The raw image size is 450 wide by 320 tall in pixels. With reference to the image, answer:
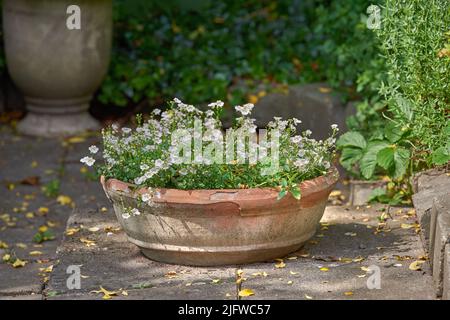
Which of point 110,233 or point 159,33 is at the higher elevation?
point 159,33

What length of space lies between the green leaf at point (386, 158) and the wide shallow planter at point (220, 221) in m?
0.60

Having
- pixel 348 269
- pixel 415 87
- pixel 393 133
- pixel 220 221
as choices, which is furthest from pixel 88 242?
pixel 415 87

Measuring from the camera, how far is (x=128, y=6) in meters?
8.17

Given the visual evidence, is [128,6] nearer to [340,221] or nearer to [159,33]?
[159,33]

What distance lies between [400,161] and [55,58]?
3.37 metres

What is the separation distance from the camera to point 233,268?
Result: 403 centimetres

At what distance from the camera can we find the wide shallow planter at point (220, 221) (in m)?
3.88

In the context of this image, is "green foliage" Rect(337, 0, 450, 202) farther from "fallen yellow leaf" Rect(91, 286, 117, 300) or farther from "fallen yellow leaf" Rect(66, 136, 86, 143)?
"fallen yellow leaf" Rect(66, 136, 86, 143)

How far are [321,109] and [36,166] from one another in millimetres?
2013

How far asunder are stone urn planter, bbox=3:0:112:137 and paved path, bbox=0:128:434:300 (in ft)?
6.51

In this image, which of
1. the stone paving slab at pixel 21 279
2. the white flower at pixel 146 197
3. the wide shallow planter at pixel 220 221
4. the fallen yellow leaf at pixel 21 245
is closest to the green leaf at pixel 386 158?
the wide shallow planter at pixel 220 221

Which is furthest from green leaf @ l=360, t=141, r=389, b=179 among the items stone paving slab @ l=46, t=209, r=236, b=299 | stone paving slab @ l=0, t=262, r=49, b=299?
stone paving slab @ l=0, t=262, r=49, b=299
